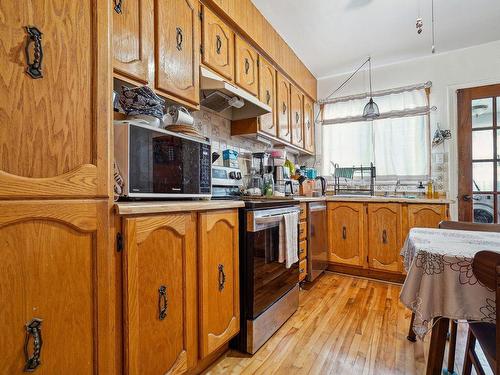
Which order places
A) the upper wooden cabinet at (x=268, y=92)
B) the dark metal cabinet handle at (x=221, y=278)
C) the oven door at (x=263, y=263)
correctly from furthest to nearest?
1. the upper wooden cabinet at (x=268, y=92)
2. the oven door at (x=263, y=263)
3. the dark metal cabinet handle at (x=221, y=278)

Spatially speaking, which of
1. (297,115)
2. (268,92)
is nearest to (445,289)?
(268,92)

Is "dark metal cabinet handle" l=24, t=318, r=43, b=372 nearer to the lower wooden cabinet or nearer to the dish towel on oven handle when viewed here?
the dish towel on oven handle

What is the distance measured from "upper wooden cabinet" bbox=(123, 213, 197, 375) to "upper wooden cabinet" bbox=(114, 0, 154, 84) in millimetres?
758

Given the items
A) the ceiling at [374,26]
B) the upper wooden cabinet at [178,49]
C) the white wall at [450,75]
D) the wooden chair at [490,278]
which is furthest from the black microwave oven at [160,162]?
the white wall at [450,75]

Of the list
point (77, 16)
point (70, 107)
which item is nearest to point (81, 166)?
point (70, 107)

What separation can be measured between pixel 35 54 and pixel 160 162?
645 millimetres

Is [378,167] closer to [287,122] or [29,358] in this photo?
[287,122]

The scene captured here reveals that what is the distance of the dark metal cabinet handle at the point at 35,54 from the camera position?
0.72 metres

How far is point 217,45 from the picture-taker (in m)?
1.94

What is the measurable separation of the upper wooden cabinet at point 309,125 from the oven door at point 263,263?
1829mm

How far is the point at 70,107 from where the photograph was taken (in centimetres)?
81

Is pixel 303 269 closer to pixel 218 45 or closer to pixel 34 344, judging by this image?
pixel 218 45

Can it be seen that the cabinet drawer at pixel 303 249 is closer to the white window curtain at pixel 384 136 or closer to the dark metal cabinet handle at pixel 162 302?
the white window curtain at pixel 384 136

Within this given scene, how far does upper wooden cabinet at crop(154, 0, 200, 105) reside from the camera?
4.85ft
